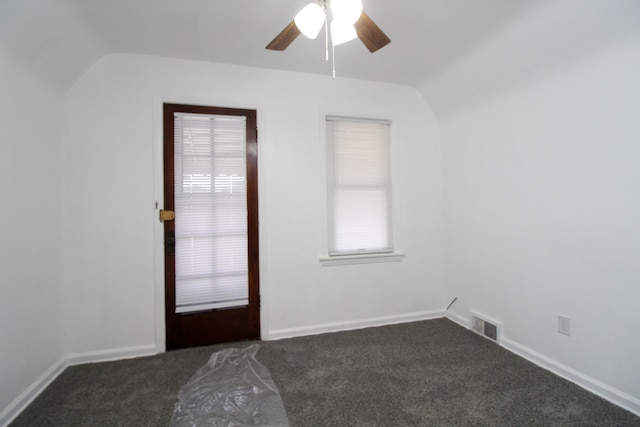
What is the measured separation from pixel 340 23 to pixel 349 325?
8.20 ft

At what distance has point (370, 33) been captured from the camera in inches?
58.9

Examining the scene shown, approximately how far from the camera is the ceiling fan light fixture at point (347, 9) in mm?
1275

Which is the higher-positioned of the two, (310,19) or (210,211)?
(310,19)

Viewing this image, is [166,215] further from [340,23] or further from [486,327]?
[486,327]

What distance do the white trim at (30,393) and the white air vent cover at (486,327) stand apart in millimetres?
3425

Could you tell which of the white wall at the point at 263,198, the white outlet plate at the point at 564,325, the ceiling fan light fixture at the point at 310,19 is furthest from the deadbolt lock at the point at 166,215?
the white outlet plate at the point at 564,325

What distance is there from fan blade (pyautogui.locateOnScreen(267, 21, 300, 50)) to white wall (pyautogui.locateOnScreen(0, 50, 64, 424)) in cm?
155

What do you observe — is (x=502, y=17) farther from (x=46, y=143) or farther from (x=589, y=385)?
(x=46, y=143)

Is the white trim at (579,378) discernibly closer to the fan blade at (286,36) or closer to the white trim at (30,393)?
the fan blade at (286,36)

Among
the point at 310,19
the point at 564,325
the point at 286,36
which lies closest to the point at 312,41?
the point at 286,36

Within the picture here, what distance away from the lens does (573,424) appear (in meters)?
1.48

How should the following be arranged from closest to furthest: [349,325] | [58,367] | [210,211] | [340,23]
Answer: [340,23], [58,367], [210,211], [349,325]

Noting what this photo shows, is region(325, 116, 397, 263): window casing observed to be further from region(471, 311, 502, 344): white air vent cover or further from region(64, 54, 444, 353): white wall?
region(471, 311, 502, 344): white air vent cover

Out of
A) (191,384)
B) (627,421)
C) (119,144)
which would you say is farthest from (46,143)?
(627,421)
